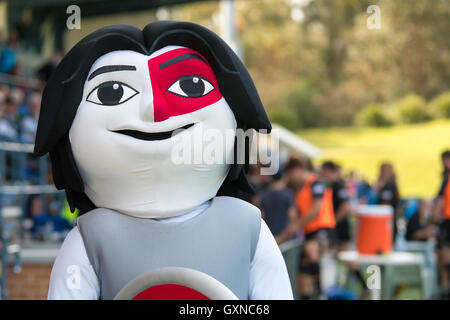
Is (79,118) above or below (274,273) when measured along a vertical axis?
above

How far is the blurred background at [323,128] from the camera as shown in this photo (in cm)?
721

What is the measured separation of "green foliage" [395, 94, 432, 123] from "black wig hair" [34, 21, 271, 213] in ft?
92.4

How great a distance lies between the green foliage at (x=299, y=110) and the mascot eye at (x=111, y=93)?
29.0 m

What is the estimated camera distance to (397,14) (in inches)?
1307

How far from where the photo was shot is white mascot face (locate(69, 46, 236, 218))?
9.20ft

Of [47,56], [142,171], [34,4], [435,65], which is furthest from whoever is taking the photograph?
[435,65]

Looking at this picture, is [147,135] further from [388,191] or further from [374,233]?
[388,191]

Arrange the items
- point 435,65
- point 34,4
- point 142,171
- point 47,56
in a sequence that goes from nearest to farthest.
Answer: point 142,171, point 34,4, point 47,56, point 435,65

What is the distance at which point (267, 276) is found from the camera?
9.27 feet

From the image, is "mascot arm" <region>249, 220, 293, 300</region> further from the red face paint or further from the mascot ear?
the red face paint

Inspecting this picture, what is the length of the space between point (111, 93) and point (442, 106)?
94.8 ft

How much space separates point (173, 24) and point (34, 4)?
1461 centimetres
